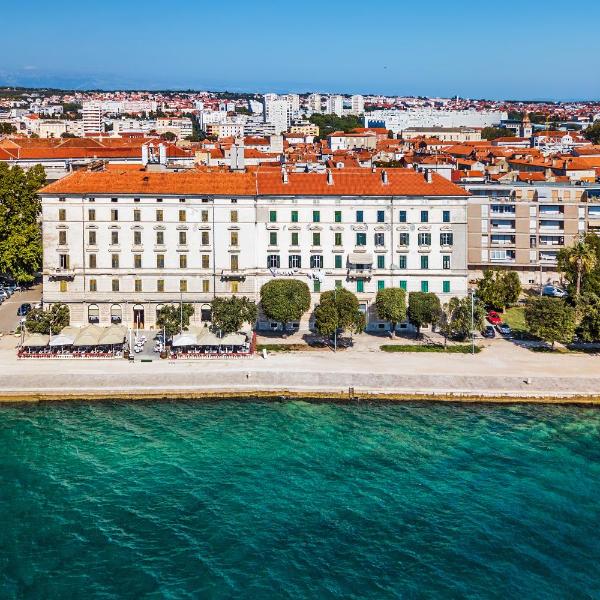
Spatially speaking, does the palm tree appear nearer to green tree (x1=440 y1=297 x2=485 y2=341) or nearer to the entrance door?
green tree (x1=440 y1=297 x2=485 y2=341)

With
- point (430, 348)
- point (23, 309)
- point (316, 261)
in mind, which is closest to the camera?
point (430, 348)

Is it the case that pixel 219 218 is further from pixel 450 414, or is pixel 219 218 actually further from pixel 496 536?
pixel 496 536

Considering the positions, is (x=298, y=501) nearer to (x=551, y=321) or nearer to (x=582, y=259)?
(x=551, y=321)

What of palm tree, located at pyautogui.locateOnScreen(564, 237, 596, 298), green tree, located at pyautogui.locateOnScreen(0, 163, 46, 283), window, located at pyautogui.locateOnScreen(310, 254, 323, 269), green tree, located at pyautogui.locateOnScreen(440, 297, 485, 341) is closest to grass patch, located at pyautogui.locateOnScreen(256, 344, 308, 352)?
window, located at pyautogui.locateOnScreen(310, 254, 323, 269)

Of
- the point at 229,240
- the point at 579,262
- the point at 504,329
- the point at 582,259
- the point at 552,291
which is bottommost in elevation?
the point at 504,329

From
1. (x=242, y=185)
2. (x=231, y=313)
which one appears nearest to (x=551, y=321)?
(x=231, y=313)

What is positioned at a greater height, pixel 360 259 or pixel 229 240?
pixel 229 240

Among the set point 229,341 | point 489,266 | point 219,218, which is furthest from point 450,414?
point 489,266

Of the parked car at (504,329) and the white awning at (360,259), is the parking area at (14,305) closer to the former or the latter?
the white awning at (360,259)
